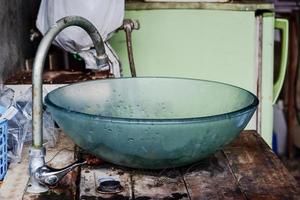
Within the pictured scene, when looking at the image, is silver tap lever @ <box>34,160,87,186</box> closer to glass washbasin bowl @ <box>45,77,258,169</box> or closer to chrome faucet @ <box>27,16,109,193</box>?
chrome faucet @ <box>27,16,109,193</box>

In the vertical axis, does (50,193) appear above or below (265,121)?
above

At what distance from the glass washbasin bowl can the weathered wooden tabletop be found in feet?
0.13

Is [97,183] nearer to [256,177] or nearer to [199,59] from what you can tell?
[256,177]

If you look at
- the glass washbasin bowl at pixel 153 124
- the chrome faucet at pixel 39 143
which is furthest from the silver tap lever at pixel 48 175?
the glass washbasin bowl at pixel 153 124

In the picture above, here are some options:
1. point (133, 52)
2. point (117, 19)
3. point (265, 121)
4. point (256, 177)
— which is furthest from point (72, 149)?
point (265, 121)

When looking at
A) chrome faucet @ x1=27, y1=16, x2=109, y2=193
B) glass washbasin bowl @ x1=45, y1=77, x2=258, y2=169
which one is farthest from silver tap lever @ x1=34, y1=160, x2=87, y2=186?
glass washbasin bowl @ x1=45, y1=77, x2=258, y2=169

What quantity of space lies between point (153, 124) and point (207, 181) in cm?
21

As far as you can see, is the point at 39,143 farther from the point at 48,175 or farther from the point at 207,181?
the point at 207,181

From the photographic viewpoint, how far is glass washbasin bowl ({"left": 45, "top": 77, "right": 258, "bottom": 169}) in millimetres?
1204

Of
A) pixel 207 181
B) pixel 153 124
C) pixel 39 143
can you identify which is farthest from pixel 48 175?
pixel 207 181

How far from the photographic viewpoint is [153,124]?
1.19 meters

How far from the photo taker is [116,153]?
4.13ft

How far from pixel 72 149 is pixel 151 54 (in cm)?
108

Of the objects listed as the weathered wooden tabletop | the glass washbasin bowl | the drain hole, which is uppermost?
the glass washbasin bowl
